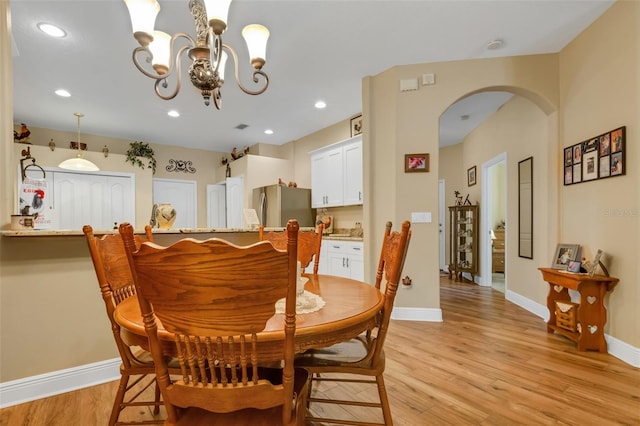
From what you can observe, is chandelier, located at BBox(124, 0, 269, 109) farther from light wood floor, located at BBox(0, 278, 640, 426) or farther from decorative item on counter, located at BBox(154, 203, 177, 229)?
light wood floor, located at BBox(0, 278, 640, 426)

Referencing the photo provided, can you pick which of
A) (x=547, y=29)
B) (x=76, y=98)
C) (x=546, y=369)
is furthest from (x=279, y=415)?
(x=76, y=98)

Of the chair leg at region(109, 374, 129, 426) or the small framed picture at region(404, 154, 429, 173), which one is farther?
the small framed picture at region(404, 154, 429, 173)

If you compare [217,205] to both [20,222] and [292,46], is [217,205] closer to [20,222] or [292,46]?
[292,46]

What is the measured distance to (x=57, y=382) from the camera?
73.7 inches

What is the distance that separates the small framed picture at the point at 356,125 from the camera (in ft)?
14.8

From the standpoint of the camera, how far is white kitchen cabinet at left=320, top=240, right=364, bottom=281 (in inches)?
154

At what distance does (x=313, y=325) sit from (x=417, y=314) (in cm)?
259

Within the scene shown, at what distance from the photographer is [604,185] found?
2.48m

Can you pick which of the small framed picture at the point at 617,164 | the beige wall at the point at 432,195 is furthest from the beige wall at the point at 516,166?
the small framed picture at the point at 617,164

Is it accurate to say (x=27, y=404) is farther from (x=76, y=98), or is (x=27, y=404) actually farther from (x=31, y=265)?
(x=76, y=98)

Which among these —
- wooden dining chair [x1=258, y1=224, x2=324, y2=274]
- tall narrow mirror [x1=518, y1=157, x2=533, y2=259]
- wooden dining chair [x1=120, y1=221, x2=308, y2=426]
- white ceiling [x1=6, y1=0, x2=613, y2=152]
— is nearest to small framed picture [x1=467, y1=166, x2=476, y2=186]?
white ceiling [x1=6, y1=0, x2=613, y2=152]

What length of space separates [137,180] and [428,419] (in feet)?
18.8

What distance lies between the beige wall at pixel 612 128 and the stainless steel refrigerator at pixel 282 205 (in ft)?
11.5

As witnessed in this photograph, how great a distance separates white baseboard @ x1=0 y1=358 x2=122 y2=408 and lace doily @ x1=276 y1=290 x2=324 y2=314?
159cm
